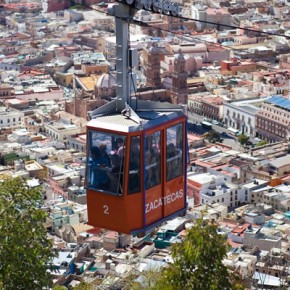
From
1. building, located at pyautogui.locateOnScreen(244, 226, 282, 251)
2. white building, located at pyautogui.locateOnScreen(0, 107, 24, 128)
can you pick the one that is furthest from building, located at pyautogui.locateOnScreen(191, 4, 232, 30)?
building, located at pyautogui.locateOnScreen(244, 226, 282, 251)

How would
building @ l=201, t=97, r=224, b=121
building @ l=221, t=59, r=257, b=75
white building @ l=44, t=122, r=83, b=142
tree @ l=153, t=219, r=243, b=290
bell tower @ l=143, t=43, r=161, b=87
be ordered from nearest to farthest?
tree @ l=153, t=219, r=243, b=290 < white building @ l=44, t=122, r=83, b=142 < building @ l=201, t=97, r=224, b=121 < bell tower @ l=143, t=43, r=161, b=87 < building @ l=221, t=59, r=257, b=75

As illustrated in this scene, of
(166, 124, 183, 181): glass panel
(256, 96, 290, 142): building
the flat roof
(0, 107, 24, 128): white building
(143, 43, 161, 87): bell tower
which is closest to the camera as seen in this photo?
(166, 124, 183, 181): glass panel

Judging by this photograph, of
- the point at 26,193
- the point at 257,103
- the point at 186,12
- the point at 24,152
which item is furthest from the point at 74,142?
the point at 186,12

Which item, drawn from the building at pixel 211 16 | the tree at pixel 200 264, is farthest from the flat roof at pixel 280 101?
the tree at pixel 200 264

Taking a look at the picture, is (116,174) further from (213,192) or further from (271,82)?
(271,82)

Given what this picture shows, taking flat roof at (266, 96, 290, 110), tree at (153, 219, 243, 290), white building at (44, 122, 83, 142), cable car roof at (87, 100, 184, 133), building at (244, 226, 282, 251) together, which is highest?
cable car roof at (87, 100, 184, 133)

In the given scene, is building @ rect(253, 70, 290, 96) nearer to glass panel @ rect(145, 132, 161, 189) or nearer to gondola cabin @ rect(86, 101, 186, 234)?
gondola cabin @ rect(86, 101, 186, 234)

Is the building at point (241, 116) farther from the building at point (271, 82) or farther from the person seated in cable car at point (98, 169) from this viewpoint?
the person seated in cable car at point (98, 169)

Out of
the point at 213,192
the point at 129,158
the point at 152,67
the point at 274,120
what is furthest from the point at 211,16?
the point at 129,158
